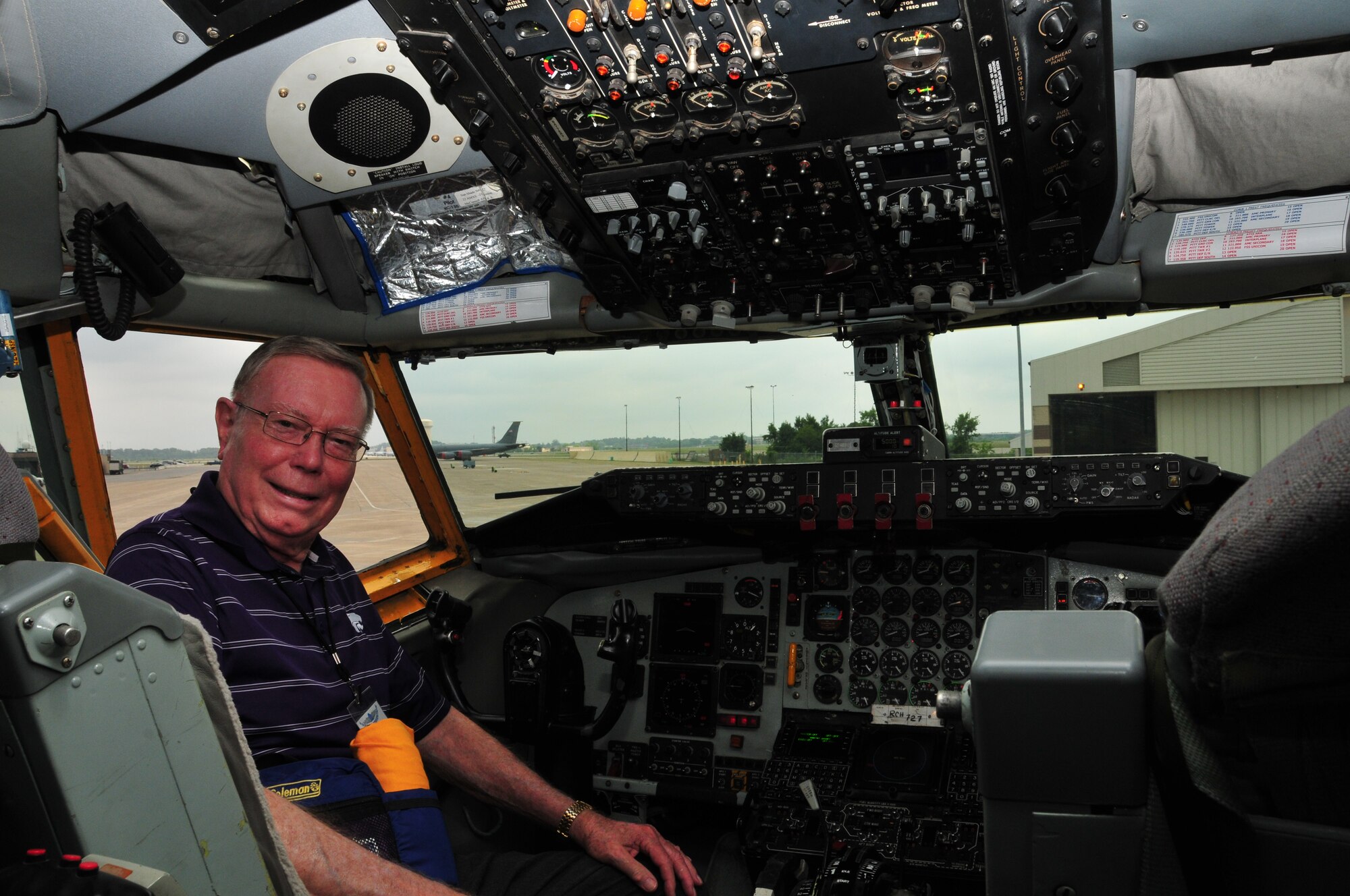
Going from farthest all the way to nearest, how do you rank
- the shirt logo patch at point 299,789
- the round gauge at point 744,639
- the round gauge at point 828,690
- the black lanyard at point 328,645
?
the round gauge at point 744,639 → the round gauge at point 828,690 → the black lanyard at point 328,645 → the shirt logo patch at point 299,789

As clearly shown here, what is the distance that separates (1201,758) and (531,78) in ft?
6.09

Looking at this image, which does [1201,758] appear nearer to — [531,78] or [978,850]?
[531,78]

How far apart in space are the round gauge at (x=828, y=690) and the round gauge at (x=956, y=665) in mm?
349

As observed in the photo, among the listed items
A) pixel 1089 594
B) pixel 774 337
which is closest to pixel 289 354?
pixel 774 337

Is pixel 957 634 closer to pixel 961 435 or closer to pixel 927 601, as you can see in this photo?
pixel 927 601

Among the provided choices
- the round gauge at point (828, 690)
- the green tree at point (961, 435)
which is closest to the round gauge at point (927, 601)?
the round gauge at point (828, 690)

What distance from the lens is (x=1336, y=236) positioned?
7.19ft

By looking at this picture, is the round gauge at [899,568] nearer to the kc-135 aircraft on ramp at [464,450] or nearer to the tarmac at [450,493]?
the tarmac at [450,493]

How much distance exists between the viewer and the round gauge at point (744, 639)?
10.9ft

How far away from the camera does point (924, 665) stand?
316 centimetres

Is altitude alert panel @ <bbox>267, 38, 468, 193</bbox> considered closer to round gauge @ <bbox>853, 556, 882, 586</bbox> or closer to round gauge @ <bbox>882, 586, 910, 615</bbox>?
round gauge @ <bbox>853, 556, 882, 586</bbox>

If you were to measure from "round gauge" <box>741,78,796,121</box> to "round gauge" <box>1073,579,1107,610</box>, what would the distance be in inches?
72.8

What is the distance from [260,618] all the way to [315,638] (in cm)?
12

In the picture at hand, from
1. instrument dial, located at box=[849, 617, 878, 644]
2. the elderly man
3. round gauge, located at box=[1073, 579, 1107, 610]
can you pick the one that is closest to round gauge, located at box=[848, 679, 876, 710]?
instrument dial, located at box=[849, 617, 878, 644]
